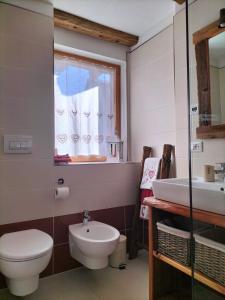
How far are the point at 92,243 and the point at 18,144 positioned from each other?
1.01m

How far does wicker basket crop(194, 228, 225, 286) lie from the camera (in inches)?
51.0

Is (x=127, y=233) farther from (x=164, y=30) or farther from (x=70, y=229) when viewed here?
(x=164, y=30)

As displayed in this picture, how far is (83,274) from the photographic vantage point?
2.13m

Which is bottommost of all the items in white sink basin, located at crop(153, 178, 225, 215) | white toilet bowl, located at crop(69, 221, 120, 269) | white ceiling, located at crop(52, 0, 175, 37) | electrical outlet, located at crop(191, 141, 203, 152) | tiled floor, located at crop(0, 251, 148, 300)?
tiled floor, located at crop(0, 251, 148, 300)

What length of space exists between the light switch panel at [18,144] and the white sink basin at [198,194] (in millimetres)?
1126

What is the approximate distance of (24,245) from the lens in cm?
163

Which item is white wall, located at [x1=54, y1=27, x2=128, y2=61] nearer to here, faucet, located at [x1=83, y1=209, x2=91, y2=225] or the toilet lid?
faucet, located at [x1=83, y1=209, x2=91, y2=225]

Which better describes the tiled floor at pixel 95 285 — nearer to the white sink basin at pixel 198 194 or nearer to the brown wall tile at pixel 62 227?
the brown wall tile at pixel 62 227

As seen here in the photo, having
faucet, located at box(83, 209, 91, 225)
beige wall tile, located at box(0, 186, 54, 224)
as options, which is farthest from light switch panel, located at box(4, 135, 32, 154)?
faucet, located at box(83, 209, 91, 225)

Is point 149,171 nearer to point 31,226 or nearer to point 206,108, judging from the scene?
point 206,108

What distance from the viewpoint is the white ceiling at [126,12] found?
2082 mm

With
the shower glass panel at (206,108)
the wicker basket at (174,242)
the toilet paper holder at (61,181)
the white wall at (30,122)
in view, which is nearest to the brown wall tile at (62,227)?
the white wall at (30,122)

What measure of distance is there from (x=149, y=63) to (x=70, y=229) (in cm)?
190

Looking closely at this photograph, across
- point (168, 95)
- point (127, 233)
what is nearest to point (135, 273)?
point (127, 233)
